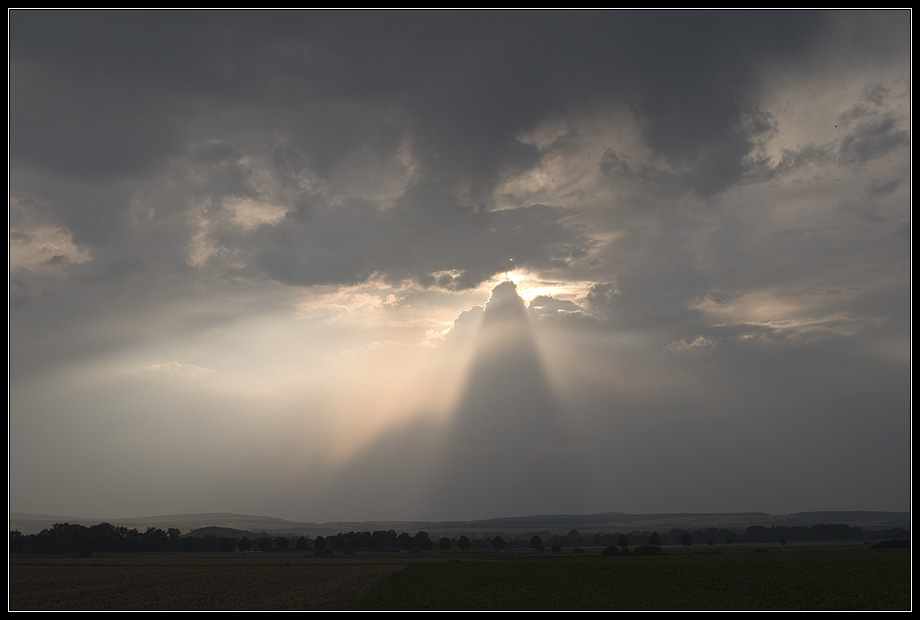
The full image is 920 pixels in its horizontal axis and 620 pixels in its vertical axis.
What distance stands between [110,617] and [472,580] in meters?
37.7

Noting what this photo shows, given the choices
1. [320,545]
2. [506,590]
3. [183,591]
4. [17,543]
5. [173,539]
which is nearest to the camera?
[506,590]

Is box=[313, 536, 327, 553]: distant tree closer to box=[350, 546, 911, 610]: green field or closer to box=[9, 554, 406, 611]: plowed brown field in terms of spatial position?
box=[9, 554, 406, 611]: plowed brown field

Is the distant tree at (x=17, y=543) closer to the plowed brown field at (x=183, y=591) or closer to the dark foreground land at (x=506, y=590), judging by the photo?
the plowed brown field at (x=183, y=591)

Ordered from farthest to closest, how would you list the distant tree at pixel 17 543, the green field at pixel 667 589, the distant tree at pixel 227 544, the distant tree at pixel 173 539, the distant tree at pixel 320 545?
the distant tree at pixel 227 544 → the distant tree at pixel 320 545 → the distant tree at pixel 173 539 → the distant tree at pixel 17 543 → the green field at pixel 667 589

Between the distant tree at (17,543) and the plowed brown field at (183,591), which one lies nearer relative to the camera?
the plowed brown field at (183,591)

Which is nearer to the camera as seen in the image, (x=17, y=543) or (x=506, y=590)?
(x=506, y=590)

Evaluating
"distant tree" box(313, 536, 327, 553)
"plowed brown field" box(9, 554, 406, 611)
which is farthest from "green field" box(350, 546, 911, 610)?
"distant tree" box(313, 536, 327, 553)

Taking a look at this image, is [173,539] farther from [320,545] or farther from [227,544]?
[320,545]

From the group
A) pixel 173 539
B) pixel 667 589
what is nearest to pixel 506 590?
pixel 667 589

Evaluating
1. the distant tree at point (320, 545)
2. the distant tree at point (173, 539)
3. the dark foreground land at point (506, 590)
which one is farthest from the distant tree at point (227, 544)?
the dark foreground land at point (506, 590)

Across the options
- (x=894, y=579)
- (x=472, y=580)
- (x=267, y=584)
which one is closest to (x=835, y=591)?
(x=894, y=579)

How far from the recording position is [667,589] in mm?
54406

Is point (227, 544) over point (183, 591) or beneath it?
beneath

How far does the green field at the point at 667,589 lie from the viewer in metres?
42.8
